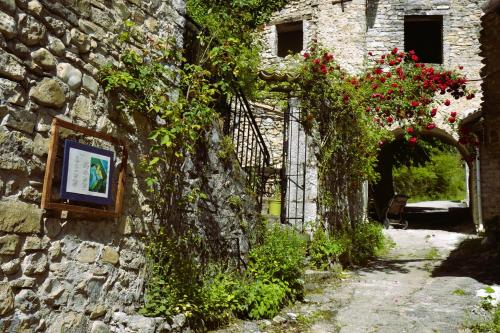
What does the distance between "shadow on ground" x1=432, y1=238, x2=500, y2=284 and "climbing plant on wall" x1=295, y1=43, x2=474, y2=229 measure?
63.2 inches

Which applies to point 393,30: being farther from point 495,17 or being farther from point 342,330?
point 342,330

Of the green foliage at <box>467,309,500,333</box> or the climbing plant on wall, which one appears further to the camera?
the climbing plant on wall

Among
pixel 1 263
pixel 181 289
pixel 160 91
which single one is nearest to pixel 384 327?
pixel 181 289

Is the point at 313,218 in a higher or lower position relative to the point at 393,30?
lower

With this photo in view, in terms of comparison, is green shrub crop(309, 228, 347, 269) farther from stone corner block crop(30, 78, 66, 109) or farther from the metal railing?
stone corner block crop(30, 78, 66, 109)

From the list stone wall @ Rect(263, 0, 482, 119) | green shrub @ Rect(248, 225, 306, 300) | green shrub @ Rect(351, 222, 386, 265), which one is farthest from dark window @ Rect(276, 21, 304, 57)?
green shrub @ Rect(248, 225, 306, 300)

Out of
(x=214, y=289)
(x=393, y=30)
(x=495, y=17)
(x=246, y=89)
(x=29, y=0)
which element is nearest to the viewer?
(x=29, y=0)

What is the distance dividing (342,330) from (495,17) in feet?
13.7

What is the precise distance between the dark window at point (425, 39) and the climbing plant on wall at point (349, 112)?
6.53 metres

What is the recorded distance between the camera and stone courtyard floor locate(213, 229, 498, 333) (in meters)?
3.97

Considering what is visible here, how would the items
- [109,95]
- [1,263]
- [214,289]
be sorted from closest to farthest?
[1,263]
[109,95]
[214,289]

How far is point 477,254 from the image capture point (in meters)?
6.92

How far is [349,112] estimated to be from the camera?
6.88m

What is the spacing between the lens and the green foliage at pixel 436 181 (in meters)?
23.7
